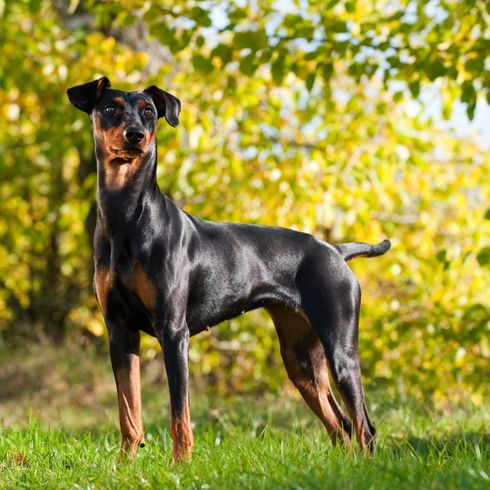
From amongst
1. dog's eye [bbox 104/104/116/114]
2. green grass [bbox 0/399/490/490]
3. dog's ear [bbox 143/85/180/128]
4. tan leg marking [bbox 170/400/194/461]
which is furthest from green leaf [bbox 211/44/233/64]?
tan leg marking [bbox 170/400/194/461]

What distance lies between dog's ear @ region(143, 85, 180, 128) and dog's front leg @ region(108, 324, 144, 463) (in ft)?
3.41

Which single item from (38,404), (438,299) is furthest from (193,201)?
(38,404)

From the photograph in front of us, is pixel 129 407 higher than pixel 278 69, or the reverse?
pixel 278 69

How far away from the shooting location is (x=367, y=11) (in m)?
7.64

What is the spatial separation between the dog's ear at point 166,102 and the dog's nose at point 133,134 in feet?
1.33

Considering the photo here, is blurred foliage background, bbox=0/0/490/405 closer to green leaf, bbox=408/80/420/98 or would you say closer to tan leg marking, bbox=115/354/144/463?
green leaf, bbox=408/80/420/98

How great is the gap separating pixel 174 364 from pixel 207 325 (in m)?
0.45

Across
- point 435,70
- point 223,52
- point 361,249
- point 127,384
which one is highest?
point 223,52

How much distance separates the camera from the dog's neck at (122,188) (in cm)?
408

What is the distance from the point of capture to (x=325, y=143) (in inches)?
299

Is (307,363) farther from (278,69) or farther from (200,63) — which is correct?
(200,63)

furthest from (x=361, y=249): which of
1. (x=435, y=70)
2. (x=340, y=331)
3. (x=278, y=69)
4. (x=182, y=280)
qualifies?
(x=278, y=69)

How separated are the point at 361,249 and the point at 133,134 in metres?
1.58

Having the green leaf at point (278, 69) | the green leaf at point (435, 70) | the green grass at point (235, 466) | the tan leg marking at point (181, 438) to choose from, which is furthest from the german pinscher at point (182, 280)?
the green leaf at point (278, 69)
